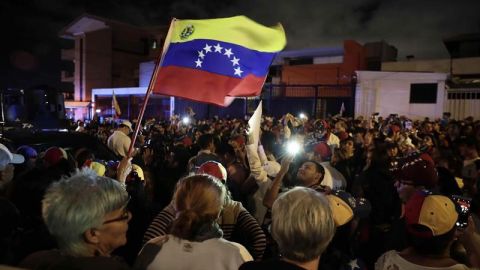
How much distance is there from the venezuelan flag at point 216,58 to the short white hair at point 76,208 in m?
2.10

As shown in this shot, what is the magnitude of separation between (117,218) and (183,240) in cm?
39

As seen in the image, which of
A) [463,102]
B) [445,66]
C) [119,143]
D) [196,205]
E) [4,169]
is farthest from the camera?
[445,66]

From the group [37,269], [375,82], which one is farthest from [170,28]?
[375,82]

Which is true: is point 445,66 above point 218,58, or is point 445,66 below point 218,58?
above

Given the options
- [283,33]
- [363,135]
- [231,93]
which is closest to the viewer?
[231,93]

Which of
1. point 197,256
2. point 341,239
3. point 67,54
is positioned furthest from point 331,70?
point 67,54

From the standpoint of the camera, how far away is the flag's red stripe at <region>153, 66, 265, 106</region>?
13.2ft

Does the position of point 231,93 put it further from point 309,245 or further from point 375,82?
point 375,82

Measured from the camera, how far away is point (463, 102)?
20875 mm

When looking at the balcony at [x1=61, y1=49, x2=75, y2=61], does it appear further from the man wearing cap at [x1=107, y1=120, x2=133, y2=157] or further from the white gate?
the man wearing cap at [x1=107, y1=120, x2=133, y2=157]

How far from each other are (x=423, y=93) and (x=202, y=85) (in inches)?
827

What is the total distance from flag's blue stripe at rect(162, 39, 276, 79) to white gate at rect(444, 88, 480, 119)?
19.9 m

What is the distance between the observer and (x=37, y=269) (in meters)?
1.81

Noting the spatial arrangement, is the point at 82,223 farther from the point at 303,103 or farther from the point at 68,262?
the point at 303,103
